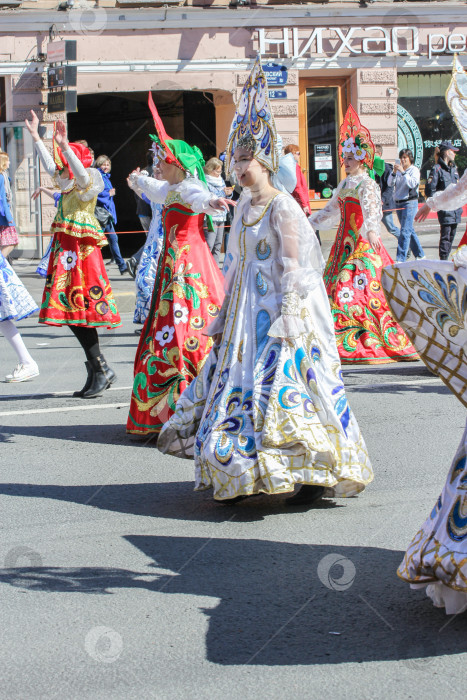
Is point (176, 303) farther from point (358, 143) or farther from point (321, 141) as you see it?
point (321, 141)

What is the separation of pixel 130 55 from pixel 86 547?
56.7 ft

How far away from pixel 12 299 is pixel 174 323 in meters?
2.52

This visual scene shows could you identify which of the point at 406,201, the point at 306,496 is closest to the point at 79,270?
the point at 306,496

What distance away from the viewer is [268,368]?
16.2ft

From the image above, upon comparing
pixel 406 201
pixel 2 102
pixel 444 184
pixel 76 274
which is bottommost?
pixel 76 274

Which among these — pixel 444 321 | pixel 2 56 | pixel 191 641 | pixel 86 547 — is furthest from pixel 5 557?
pixel 2 56

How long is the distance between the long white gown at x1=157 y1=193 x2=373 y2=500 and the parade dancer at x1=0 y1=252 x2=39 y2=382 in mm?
3585

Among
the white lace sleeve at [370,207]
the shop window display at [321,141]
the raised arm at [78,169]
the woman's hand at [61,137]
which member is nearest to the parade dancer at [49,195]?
the raised arm at [78,169]

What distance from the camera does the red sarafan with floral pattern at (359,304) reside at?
9.22m

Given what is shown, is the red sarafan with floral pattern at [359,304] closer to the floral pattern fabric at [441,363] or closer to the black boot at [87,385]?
the black boot at [87,385]

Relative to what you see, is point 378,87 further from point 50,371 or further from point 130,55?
point 50,371

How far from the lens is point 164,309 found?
6473 millimetres

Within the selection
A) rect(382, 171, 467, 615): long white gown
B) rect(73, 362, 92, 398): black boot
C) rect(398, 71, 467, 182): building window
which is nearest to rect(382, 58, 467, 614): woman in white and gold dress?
rect(382, 171, 467, 615): long white gown

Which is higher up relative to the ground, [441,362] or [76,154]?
[76,154]
